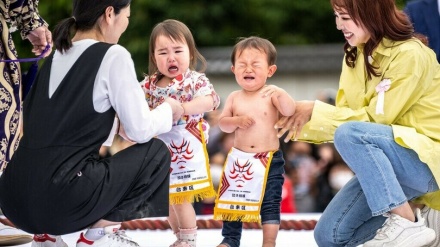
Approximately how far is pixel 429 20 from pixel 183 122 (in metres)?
1.45

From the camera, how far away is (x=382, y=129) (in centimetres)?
438

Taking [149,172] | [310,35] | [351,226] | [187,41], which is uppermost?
[187,41]

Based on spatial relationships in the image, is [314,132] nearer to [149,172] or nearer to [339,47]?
[149,172]

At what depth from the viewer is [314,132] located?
457 cm

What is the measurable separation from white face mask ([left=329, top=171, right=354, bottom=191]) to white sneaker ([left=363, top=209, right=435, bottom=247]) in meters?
5.14

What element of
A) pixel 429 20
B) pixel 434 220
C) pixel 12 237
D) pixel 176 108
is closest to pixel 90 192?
pixel 176 108

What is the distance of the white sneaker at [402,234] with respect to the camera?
432 cm

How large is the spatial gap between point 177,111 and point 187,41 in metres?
0.44

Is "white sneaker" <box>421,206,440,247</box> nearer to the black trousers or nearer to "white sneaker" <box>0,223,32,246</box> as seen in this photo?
the black trousers

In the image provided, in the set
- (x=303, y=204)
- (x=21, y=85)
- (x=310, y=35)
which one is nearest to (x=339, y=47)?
(x=310, y=35)

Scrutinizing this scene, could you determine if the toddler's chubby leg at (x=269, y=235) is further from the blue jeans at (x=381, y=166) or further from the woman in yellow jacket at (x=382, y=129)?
the blue jeans at (x=381, y=166)

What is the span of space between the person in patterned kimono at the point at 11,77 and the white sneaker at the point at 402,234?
1759 millimetres

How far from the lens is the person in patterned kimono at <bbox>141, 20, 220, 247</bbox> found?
15.7 feet

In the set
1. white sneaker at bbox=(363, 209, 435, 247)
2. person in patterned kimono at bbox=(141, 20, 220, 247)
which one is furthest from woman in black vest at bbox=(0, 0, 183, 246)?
white sneaker at bbox=(363, 209, 435, 247)
